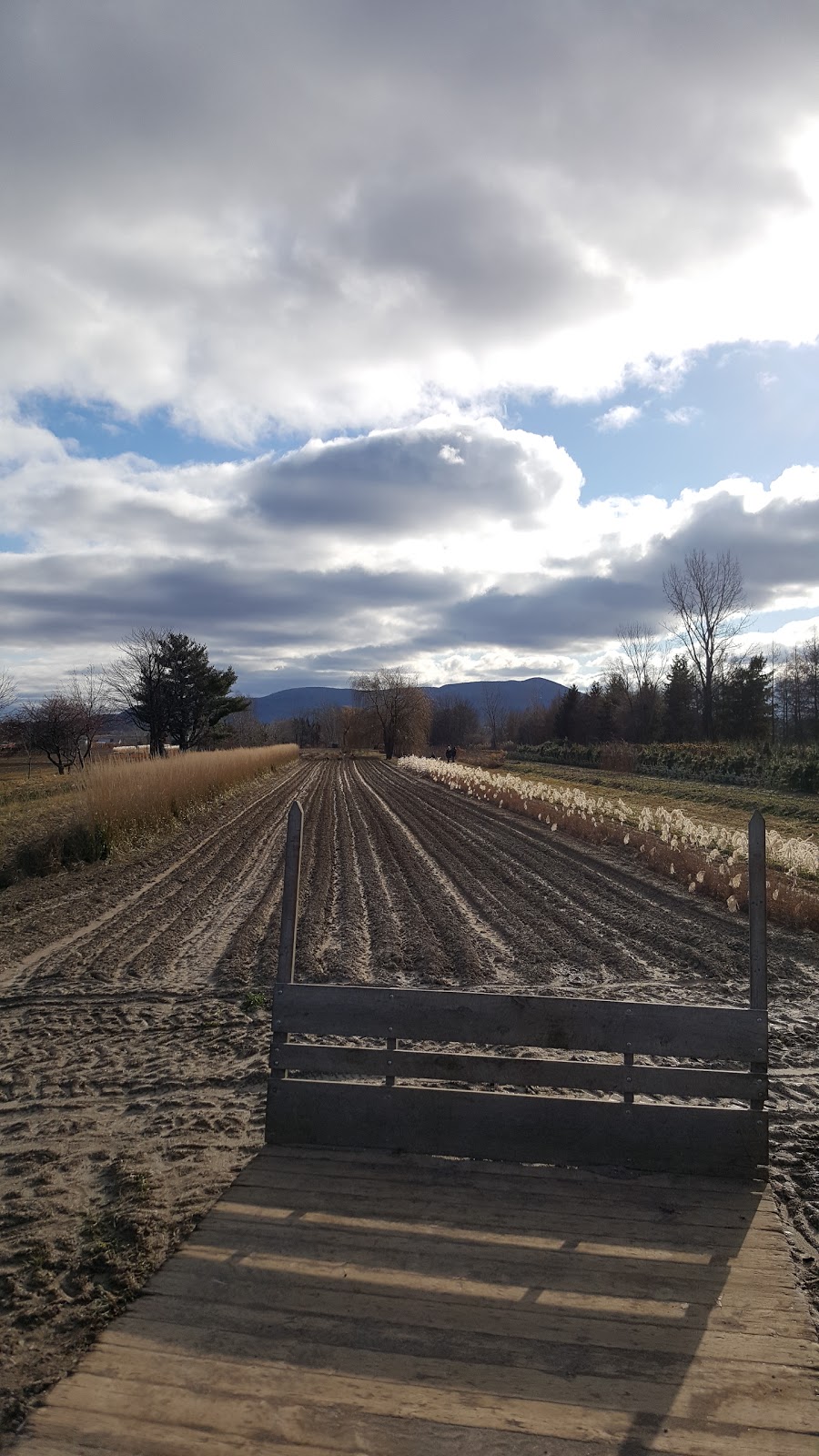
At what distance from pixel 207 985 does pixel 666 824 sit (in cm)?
998

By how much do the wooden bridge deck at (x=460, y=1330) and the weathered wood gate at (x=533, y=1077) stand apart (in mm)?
155

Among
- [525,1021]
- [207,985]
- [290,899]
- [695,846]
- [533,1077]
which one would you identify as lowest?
[207,985]

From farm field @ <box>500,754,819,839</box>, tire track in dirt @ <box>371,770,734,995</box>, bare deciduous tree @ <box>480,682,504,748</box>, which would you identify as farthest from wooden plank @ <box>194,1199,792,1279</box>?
bare deciduous tree @ <box>480,682,504,748</box>

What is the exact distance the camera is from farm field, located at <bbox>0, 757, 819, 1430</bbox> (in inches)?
139

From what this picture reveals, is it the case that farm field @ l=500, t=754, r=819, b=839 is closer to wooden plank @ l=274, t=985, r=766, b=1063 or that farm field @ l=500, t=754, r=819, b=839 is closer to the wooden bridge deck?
wooden plank @ l=274, t=985, r=766, b=1063

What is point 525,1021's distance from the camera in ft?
12.8

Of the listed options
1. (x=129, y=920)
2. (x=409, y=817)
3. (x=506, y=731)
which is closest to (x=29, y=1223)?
(x=129, y=920)

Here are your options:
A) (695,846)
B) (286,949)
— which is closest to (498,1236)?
(286,949)

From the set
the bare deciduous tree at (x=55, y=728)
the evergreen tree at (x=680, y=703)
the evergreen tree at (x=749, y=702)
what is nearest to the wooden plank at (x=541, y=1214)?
the bare deciduous tree at (x=55, y=728)

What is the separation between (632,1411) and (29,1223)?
2545 mm

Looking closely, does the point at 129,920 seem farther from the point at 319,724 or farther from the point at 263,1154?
the point at 319,724

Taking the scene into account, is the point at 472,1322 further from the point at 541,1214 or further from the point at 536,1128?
the point at 536,1128

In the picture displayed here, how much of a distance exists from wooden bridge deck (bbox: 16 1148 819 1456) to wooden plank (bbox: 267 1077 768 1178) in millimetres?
115

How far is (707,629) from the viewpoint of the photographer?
5331 cm
